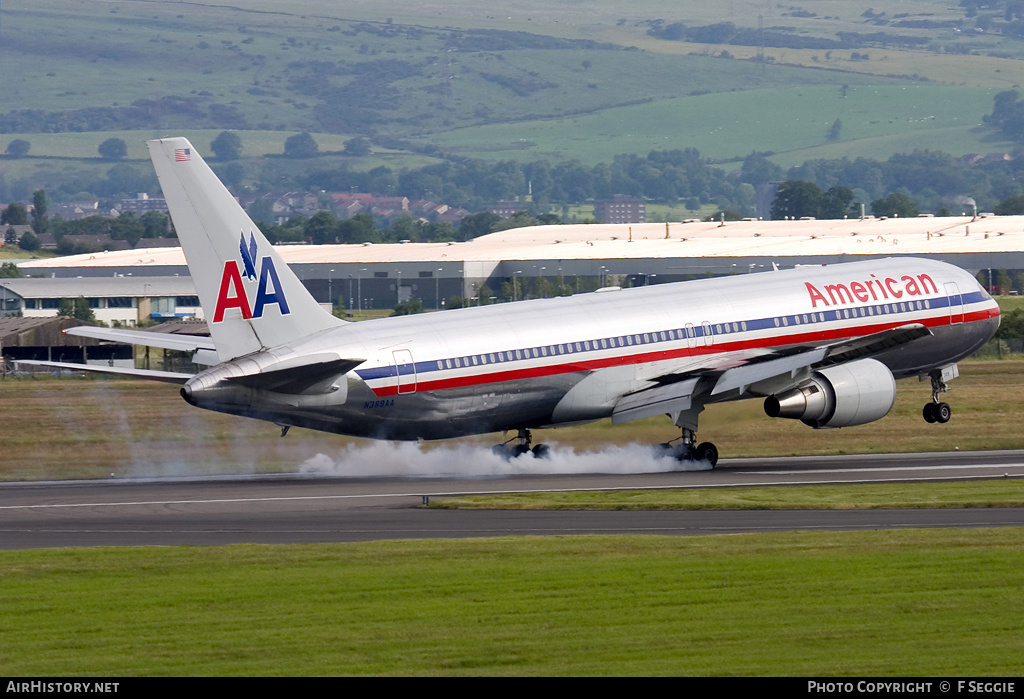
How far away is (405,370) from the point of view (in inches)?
1706

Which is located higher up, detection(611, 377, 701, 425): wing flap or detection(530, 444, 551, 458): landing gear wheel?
detection(611, 377, 701, 425): wing flap

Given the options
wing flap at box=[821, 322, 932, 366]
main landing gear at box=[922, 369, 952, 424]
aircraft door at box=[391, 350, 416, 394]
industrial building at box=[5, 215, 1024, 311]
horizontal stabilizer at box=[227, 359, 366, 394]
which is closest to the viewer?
horizontal stabilizer at box=[227, 359, 366, 394]

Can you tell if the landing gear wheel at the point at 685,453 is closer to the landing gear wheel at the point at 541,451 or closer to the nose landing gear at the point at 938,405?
the landing gear wheel at the point at 541,451

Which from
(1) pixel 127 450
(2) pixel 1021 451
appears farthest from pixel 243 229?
(2) pixel 1021 451

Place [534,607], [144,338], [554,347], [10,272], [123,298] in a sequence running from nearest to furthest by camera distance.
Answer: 1. [534,607]
2. [144,338]
3. [554,347]
4. [123,298]
5. [10,272]

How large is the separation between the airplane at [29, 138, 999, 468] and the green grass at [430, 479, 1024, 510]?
16.9 feet

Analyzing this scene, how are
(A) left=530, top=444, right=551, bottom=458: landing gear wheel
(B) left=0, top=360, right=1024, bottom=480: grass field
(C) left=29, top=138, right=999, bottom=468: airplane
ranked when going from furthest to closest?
(B) left=0, top=360, right=1024, bottom=480: grass field → (A) left=530, top=444, right=551, bottom=458: landing gear wheel → (C) left=29, top=138, right=999, bottom=468: airplane

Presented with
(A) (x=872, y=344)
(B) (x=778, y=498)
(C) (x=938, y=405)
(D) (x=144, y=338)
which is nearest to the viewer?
(B) (x=778, y=498)

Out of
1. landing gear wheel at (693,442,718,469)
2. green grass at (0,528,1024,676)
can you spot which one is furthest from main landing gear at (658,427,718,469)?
green grass at (0,528,1024,676)

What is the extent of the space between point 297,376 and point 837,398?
1544 centimetres

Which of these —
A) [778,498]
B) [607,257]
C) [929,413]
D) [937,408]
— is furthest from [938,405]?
[607,257]

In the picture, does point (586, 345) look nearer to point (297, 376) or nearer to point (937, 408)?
point (297, 376)

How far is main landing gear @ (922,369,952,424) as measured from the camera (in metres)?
53.6

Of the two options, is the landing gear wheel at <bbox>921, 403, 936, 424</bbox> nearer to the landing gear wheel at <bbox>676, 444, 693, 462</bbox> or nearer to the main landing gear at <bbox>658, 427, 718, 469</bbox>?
the main landing gear at <bbox>658, 427, 718, 469</bbox>
